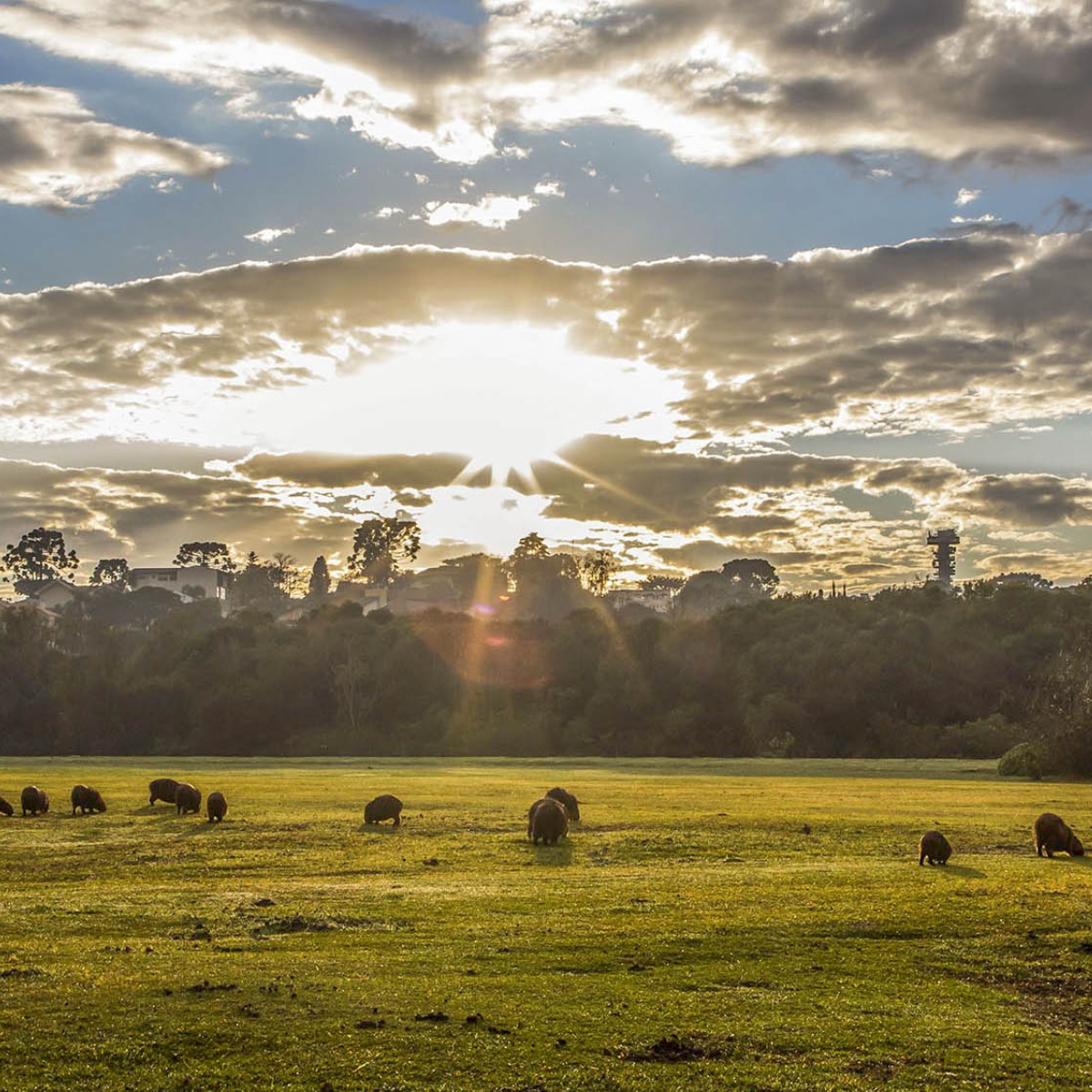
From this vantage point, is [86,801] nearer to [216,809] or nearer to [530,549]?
[216,809]

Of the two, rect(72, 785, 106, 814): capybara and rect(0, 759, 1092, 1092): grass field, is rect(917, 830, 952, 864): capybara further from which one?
rect(72, 785, 106, 814): capybara

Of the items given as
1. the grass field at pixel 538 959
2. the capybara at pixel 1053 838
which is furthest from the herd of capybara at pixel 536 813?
the grass field at pixel 538 959

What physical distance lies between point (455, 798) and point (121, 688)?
3422 inches

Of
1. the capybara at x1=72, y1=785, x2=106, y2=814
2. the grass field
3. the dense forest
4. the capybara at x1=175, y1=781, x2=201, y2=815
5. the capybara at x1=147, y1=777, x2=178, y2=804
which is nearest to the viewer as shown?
the grass field

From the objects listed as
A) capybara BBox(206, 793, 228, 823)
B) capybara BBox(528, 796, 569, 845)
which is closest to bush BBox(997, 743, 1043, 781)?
capybara BBox(528, 796, 569, 845)

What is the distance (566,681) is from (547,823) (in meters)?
92.9

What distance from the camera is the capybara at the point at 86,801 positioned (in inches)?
1657

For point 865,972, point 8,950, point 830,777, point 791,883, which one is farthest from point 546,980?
point 830,777

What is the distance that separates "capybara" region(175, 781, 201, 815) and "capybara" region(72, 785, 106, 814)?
279 cm

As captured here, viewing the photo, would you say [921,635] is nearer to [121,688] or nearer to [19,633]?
[121,688]

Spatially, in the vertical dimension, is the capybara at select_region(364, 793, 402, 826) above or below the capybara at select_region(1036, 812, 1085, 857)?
below

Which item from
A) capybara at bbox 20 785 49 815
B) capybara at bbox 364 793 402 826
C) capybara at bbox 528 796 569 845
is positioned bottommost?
capybara at bbox 20 785 49 815

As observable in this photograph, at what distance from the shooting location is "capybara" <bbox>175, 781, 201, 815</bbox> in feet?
139

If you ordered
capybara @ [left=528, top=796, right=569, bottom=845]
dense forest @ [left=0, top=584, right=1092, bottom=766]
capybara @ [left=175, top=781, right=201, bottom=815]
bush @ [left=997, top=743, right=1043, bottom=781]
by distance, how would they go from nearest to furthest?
1. capybara @ [left=528, top=796, right=569, bottom=845]
2. capybara @ [left=175, top=781, right=201, bottom=815]
3. bush @ [left=997, top=743, right=1043, bottom=781]
4. dense forest @ [left=0, top=584, right=1092, bottom=766]
